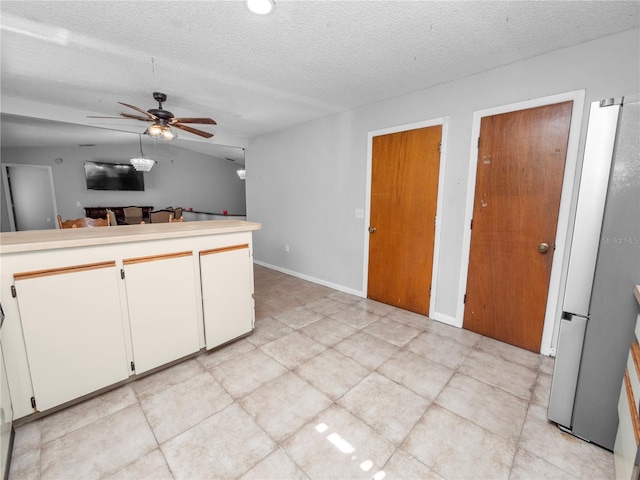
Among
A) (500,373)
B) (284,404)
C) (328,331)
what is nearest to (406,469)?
(284,404)

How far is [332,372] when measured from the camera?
1994mm

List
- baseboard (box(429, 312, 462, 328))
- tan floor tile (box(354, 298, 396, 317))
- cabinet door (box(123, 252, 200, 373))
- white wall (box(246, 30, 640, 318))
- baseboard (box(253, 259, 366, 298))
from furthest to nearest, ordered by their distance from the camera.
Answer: baseboard (box(253, 259, 366, 298)), tan floor tile (box(354, 298, 396, 317)), baseboard (box(429, 312, 462, 328)), white wall (box(246, 30, 640, 318)), cabinet door (box(123, 252, 200, 373))

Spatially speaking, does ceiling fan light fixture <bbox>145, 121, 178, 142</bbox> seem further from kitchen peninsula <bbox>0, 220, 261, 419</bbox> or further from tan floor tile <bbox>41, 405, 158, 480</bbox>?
tan floor tile <bbox>41, 405, 158, 480</bbox>

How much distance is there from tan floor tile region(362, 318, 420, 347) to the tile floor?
0.24 ft

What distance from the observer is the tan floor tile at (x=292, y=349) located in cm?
215

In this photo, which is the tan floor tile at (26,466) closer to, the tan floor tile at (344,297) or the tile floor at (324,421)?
the tile floor at (324,421)

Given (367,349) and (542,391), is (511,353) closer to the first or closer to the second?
(542,391)

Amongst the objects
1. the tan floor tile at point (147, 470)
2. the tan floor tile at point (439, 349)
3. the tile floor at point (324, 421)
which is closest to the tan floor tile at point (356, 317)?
the tile floor at point (324, 421)

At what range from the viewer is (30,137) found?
561 centimetres

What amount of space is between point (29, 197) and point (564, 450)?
10.4 m

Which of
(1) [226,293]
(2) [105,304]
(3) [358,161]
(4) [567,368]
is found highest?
(3) [358,161]

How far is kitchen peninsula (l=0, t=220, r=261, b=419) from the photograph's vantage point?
4.63 feet

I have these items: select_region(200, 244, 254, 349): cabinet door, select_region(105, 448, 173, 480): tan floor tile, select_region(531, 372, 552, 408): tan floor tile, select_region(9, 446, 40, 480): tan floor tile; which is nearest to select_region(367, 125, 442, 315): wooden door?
select_region(531, 372, 552, 408): tan floor tile

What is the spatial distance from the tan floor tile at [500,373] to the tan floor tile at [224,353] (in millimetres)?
1725
